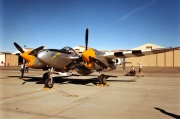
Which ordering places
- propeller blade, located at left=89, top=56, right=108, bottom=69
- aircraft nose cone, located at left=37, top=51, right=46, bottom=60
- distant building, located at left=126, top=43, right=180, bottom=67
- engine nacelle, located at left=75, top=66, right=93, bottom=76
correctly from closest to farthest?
aircraft nose cone, located at left=37, top=51, right=46, bottom=60 → propeller blade, located at left=89, top=56, right=108, bottom=69 → engine nacelle, located at left=75, top=66, right=93, bottom=76 → distant building, located at left=126, top=43, right=180, bottom=67

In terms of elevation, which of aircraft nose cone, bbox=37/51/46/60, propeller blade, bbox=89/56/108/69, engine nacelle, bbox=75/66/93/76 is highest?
aircraft nose cone, bbox=37/51/46/60

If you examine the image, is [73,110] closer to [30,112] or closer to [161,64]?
[30,112]

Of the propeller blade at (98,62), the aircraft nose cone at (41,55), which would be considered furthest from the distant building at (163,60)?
the aircraft nose cone at (41,55)

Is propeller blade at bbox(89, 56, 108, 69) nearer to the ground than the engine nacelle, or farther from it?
farther from it

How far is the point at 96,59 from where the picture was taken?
15.8 m

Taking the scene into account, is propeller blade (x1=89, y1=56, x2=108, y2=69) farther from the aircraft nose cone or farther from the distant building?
the distant building

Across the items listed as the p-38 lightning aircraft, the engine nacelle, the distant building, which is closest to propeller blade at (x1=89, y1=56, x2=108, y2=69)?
the p-38 lightning aircraft

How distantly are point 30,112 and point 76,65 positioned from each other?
9.65 metres

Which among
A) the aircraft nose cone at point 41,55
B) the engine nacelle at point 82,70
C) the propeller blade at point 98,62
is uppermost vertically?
the aircraft nose cone at point 41,55

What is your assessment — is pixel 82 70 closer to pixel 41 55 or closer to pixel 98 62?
pixel 98 62

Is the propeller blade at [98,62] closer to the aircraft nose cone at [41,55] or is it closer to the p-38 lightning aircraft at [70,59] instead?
the p-38 lightning aircraft at [70,59]

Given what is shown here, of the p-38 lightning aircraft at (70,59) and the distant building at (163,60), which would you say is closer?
the p-38 lightning aircraft at (70,59)

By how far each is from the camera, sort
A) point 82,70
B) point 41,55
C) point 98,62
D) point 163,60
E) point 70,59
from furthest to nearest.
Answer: point 163,60 < point 82,70 < point 70,59 < point 98,62 < point 41,55

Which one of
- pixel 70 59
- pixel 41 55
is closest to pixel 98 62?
pixel 70 59
